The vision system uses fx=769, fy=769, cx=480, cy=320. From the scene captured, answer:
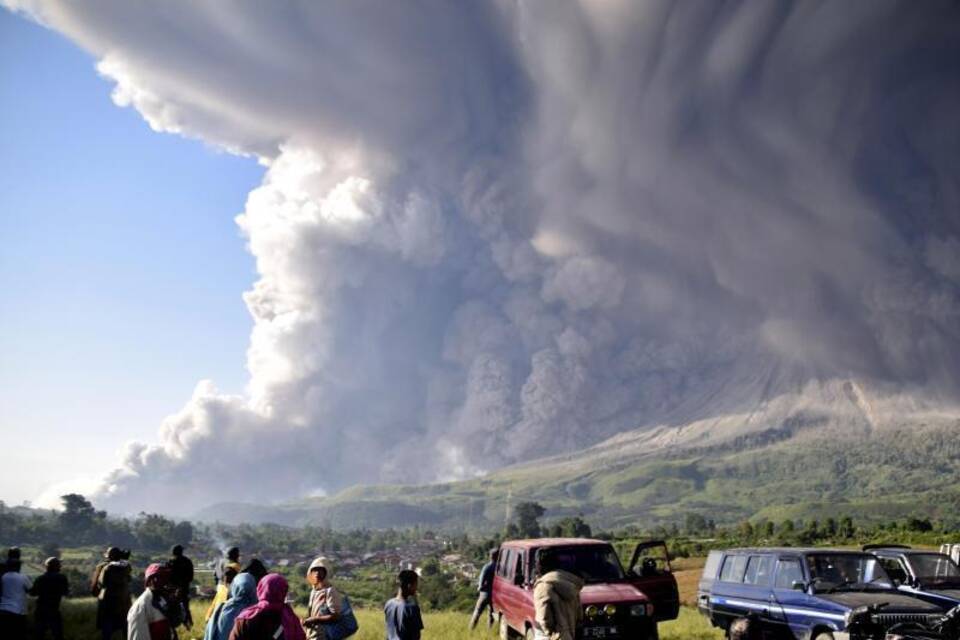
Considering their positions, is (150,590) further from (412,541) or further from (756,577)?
(412,541)

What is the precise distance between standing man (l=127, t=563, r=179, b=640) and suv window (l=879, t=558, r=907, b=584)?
12.7 meters

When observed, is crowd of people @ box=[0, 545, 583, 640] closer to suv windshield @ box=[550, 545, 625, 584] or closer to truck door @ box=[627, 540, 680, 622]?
suv windshield @ box=[550, 545, 625, 584]

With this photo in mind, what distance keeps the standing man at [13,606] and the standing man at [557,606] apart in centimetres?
956

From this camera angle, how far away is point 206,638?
7.64 meters

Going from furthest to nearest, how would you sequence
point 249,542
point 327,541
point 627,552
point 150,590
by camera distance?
1. point 327,541
2. point 249,542
3. point 627,552
4. point 150,590

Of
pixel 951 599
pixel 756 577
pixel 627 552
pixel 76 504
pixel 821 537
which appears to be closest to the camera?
pixel 951 599

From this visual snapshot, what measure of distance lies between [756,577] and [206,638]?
1083 centimetres

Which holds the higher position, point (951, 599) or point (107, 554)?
point (107, 554)

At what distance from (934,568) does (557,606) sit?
10378 millimetres

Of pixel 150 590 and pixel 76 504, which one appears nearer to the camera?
pixel 150 590

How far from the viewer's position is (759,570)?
1473 cm

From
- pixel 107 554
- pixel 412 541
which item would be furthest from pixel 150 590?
pixel 412 541

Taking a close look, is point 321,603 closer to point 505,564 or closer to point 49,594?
point 505,564

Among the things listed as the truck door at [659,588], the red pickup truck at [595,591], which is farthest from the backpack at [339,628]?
the truck door at [659,588]
